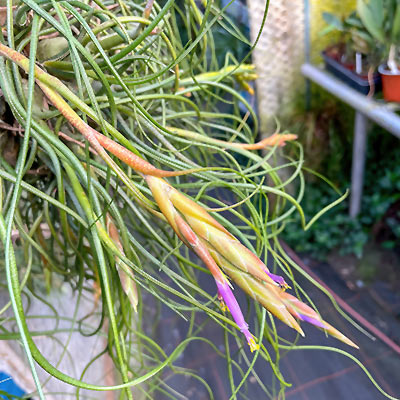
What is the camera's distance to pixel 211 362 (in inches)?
31.8

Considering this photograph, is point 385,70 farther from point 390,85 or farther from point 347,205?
point 347,205

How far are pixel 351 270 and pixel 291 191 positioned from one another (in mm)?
295

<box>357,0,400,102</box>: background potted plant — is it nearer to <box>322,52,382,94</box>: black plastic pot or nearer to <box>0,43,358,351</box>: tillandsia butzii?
<box>322,52,382,94</box>: black plastic pot

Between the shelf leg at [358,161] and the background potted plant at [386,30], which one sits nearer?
the background potted plant at [386,30]

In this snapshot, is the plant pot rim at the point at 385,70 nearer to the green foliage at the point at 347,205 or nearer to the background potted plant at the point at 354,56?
the background potted plant at the point at 354,56

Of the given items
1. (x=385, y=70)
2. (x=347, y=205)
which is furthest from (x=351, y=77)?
(x=347, y=205)

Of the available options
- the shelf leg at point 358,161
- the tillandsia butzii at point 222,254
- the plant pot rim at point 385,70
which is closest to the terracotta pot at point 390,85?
the plant pot rim at point 385,70

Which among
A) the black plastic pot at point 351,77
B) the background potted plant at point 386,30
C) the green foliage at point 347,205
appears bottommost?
the green foliage at point 347,205

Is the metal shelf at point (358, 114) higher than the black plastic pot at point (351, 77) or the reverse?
the reverse

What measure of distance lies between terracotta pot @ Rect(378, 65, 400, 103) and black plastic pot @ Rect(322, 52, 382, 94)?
0.04 meters

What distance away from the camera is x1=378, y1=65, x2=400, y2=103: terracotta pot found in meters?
0.85

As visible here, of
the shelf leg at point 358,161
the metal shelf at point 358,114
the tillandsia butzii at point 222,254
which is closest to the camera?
the tillandsia butzii at point 222,254

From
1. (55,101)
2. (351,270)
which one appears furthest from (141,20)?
(351,270)

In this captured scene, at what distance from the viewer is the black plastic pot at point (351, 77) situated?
91cm
